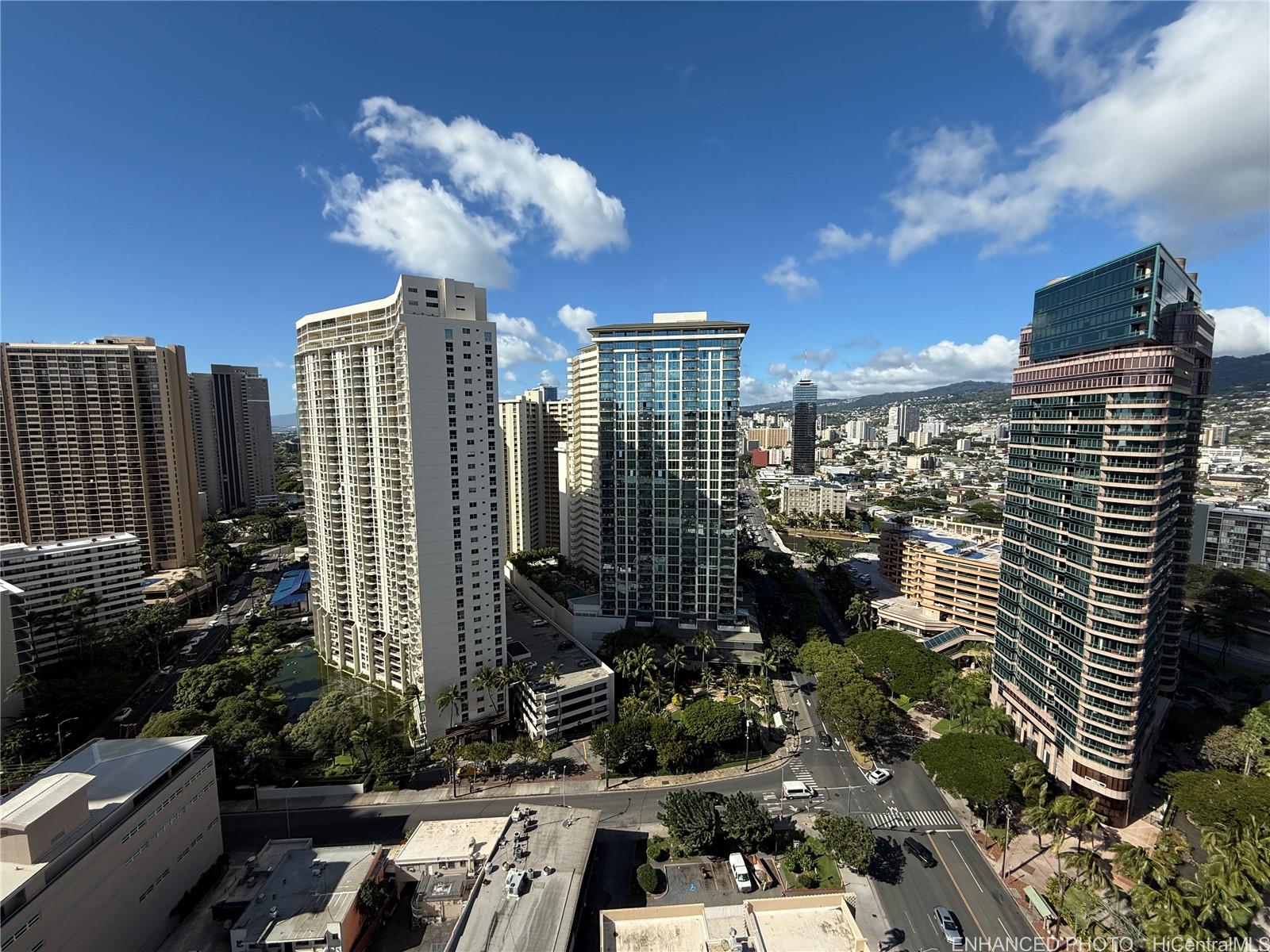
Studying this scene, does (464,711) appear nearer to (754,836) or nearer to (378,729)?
(378,729)

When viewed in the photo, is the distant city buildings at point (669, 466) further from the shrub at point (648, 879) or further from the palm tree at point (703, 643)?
the shrub at point (648, 879)

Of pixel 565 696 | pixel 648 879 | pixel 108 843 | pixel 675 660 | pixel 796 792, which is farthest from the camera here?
pixel 675 660

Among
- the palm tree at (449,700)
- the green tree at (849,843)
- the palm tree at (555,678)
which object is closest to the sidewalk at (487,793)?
the palm tree at (555,678)

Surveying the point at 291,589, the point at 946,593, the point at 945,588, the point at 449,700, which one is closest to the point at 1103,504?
the point at 945,588

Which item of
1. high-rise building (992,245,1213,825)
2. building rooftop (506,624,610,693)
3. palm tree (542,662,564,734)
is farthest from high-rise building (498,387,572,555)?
high-rise building (992,245,1213,825)

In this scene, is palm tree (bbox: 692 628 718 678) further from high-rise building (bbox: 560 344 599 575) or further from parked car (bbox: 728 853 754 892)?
parked car (bbox: 728 853 754 892)

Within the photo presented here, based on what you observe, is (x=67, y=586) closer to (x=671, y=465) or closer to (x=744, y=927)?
(x=671, y=465)

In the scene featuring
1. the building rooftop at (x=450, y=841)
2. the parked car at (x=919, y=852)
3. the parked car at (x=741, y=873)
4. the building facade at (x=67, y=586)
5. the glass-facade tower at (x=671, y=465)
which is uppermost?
the glass-facade tower at (x=671, y=465)
